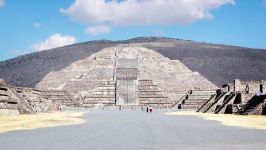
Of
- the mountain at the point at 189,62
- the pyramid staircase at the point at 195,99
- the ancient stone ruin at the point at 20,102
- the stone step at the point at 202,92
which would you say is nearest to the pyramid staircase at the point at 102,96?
the pyramid staircase at the point at 195,99

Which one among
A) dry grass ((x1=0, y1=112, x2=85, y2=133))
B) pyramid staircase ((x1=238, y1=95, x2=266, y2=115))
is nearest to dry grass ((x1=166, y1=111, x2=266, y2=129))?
pyramid staircase ((x1=238, y1=95, x2=266, y2=115))

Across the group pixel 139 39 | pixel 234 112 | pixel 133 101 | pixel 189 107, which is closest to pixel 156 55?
pixel 133 101

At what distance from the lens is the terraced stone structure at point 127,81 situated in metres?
66.9

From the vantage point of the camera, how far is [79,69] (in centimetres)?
8212

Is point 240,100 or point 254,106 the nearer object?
point 254,106

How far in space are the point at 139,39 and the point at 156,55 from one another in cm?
6885

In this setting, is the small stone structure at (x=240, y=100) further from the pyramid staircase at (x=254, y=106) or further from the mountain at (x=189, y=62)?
the mountain at (x=189, y=62)

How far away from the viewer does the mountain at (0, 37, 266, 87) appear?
93938 millimetres

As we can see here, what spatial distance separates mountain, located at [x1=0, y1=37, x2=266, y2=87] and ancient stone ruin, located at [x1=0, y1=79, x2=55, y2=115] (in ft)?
107

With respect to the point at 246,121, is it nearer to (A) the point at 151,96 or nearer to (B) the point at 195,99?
(B) the point at 195,99

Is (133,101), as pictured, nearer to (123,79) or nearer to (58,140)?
(123,79)

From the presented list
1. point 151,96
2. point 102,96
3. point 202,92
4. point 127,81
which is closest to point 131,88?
point 127,81

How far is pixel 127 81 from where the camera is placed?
236 ft

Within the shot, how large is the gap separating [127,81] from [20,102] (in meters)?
30.1
